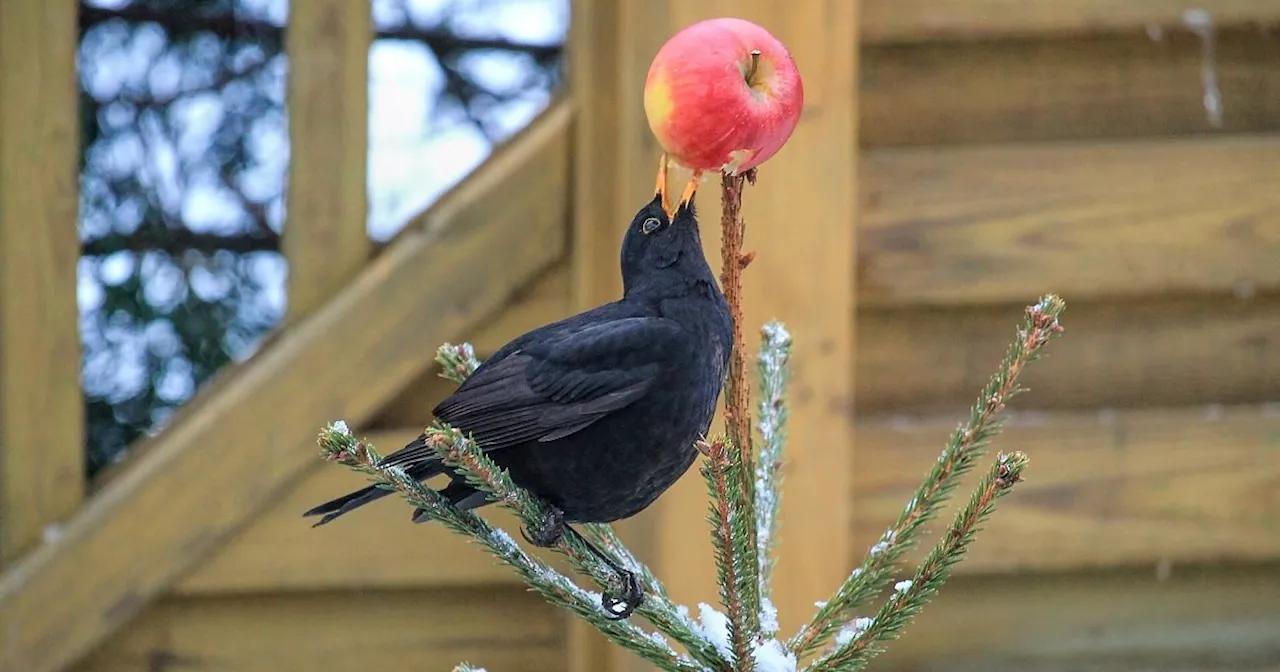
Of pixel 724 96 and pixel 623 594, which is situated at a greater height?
pixel 724 96

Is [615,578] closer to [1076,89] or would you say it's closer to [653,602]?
[653,602]

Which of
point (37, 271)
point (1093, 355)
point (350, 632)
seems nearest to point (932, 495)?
point (1093, 355)

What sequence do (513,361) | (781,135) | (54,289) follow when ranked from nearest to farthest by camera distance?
1. (781,135)
2. (513,361)
3. (54,289)

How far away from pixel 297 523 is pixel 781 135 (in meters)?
1.33

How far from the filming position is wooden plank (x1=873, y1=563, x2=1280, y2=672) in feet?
6.09

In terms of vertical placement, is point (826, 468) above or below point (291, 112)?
below

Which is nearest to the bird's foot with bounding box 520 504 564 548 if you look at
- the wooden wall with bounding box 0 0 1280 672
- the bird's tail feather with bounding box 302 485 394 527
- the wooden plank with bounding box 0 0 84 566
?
the bird's tail feather with bounding box 302 485 394 527

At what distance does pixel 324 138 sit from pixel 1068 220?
1.12 meters

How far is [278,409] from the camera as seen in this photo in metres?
1.81

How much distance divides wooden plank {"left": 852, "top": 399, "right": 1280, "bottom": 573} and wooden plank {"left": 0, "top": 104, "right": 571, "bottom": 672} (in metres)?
0.63

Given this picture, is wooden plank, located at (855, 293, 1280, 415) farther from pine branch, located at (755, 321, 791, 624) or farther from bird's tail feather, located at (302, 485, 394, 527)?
bird's tail feather, located at (302, 485, 394, 527)

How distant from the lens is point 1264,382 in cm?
184

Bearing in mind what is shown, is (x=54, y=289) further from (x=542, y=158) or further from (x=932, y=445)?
(x=932, y=445)

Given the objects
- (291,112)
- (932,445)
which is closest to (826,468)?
(932,445)
